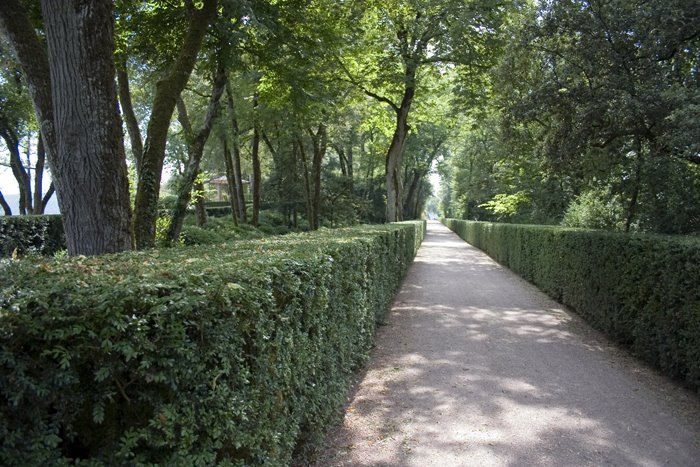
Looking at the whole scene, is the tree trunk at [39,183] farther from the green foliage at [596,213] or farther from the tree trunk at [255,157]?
the green foliage at [596,213]

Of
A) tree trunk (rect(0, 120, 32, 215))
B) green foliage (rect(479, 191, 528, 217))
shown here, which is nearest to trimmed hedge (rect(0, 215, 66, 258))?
tree trunk (rect(0, 120, 32, 215))

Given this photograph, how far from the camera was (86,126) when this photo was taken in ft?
17.4

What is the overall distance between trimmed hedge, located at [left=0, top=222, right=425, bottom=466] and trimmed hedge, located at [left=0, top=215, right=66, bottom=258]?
11695 millimetres

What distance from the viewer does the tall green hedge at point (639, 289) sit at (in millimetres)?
5078

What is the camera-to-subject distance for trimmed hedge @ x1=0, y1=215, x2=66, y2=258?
12.3 metres

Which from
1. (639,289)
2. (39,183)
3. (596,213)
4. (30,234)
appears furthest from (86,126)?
(39,183)

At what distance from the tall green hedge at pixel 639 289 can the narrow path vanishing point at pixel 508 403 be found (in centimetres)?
34

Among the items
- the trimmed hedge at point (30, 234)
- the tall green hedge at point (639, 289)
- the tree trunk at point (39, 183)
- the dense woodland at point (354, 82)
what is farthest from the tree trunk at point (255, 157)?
the tall green hedge at point (639, 289)

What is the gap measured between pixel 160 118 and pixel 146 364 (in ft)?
22.0

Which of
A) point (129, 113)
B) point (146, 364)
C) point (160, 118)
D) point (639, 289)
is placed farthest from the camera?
point (129, 113)

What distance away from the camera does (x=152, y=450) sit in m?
1.79

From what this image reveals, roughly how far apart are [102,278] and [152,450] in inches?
32.1

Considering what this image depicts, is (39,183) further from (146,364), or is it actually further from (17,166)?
(146,364)

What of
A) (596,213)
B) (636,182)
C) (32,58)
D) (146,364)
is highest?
(32,58)
